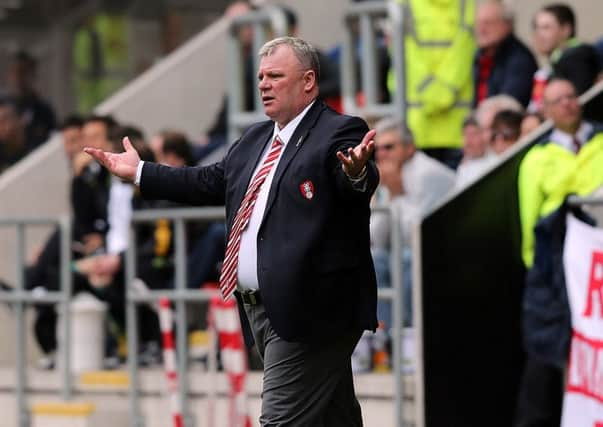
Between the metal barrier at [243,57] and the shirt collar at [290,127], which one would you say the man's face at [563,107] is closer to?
the metal barrier at [243,57]

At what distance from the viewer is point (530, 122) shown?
1122 cm

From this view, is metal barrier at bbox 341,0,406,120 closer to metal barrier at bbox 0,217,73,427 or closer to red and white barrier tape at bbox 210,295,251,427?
red and white barrier tape at bbox 210,295,251,427

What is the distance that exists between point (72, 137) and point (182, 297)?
3.00m

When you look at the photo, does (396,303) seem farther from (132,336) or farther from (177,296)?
(132,336)

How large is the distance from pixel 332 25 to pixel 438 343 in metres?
6.38

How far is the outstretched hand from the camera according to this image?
22.1 ft

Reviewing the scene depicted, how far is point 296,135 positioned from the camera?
7340mm

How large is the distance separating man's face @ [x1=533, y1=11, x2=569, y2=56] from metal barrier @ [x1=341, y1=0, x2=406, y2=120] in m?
0.95

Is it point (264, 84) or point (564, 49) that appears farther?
point (564, 49)

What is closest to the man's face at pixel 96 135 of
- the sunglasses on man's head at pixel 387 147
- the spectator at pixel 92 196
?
the spectator at pixel 92 196

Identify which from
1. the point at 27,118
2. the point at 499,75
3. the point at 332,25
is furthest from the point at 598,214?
the point at 27,118

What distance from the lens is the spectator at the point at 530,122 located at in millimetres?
11188

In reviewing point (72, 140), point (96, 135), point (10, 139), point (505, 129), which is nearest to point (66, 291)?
point (96, 135)

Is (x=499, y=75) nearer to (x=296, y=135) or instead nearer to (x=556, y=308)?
(x=556, y=308)
